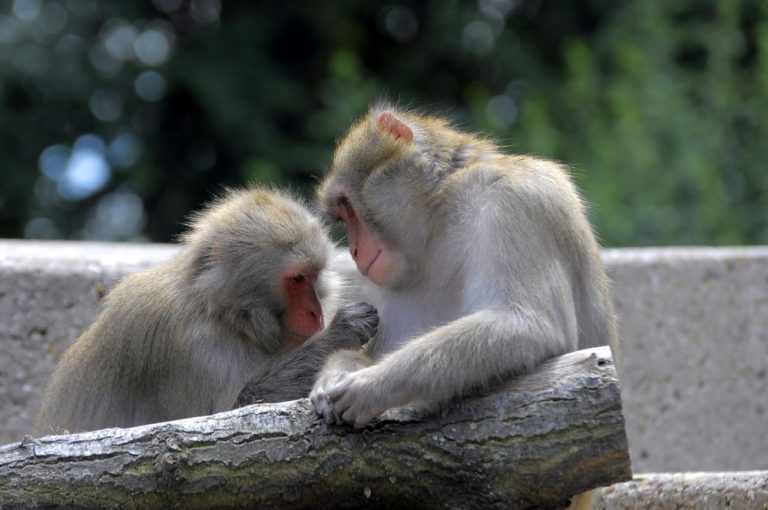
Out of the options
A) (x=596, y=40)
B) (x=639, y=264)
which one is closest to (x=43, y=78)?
(x=596, y=40)

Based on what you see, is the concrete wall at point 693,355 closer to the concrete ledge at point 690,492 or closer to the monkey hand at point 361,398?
the concrete ledge at point 690,492

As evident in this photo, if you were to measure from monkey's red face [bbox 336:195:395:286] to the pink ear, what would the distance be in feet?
1.05

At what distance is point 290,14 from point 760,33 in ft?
18.2

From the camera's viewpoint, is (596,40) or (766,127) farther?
(596,40)

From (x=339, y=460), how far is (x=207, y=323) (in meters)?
1.59

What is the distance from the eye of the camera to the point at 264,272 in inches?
221

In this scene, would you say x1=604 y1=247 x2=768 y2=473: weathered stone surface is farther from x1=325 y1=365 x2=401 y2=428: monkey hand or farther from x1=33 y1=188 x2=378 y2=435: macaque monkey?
x1=325 y1=365 x2=401 y2=428: monkey hand

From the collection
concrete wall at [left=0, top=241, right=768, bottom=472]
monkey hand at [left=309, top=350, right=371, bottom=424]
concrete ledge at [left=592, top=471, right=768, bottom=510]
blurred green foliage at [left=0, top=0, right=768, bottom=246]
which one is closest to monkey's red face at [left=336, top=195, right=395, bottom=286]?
→ monkey hand at [left=309, top=350, right=371, bottom=424]

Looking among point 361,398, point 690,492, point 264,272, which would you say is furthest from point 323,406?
point 690,492

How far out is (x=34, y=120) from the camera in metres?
13.8

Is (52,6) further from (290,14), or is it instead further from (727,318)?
(727,318)

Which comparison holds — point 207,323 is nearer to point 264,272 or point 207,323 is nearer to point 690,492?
point 264,272

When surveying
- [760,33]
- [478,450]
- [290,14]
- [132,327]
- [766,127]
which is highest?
[290,14]

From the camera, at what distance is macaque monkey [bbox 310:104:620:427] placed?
414 centimetres
